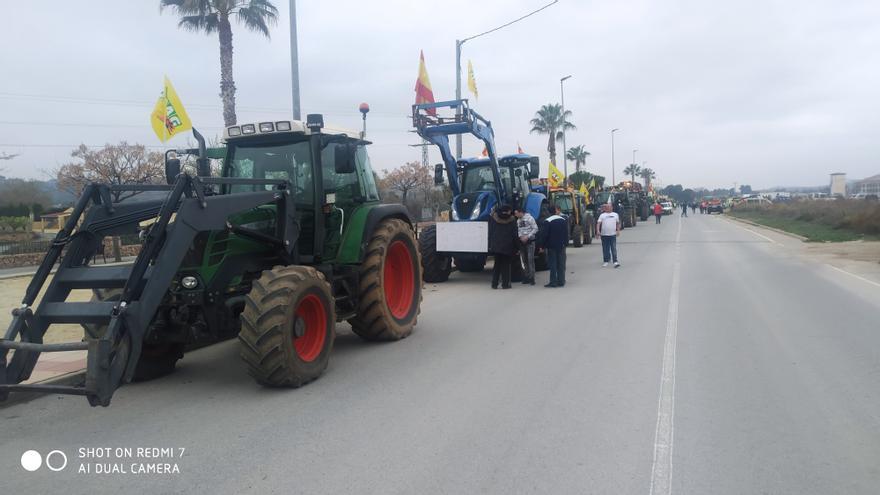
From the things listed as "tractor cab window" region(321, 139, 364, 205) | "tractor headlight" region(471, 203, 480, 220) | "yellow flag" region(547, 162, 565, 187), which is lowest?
"tractor headlight" region(471, 203, 480, 220)

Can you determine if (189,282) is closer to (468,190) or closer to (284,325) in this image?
(284,325)

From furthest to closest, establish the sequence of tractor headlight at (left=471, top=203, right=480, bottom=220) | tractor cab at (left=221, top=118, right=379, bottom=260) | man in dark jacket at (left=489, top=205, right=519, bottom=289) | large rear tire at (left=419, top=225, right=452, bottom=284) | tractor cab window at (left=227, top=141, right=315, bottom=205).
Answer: tractor headlight at (left=471, top=203, right=480, bottom=220)
large rear tire at (left=419, top=225, right=452, bottom=284)
man in dark jacket at (left=489, top=205, right=519, bottom=289)
tractor cab window at (left=227, top=141, right=315, bottom=205)
tractor cab at (left=221, top=118, right=379, bottom=260)

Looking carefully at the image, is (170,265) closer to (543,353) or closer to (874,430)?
(543,353)

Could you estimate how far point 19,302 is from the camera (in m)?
11.2

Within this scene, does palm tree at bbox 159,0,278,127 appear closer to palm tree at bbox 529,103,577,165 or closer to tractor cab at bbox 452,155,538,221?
tractor cab at bbox 452,155,538,221

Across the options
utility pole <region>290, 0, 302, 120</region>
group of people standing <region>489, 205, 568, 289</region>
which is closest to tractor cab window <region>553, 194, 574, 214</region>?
group of people standing <region>489, 205, 568, 289</region>

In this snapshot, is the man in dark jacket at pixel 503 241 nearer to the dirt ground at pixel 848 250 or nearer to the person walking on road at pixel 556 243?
the person walking on road at pixel 556 243

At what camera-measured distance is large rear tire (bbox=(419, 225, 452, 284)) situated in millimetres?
13797

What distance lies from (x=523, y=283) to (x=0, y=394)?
33.2ft

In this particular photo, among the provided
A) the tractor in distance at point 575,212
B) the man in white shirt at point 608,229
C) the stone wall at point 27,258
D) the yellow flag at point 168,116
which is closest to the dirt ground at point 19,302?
the stone wall at point 27,258

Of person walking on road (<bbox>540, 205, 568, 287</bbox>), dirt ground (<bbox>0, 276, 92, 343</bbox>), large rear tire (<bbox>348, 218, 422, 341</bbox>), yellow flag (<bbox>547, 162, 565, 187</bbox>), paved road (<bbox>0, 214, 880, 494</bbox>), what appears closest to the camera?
paved road (<bbox>0, 214, 880, 494</bbox>)

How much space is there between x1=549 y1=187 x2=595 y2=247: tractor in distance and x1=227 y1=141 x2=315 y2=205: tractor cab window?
15.1 meters

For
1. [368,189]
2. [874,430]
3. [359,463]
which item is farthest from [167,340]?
[874,430]

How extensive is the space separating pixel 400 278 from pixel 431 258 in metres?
5.33
